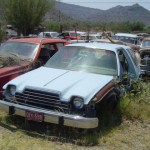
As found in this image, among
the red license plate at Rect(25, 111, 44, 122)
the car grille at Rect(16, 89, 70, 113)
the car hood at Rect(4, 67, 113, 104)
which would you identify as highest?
the car hood at Rect(4, 67, 113, 104)

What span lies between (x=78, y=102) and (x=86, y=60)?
180 cm

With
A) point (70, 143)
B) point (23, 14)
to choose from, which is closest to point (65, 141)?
point (70, 143)

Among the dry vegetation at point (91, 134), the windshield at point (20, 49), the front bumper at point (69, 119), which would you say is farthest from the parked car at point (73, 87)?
the windshield at point (20, 49)

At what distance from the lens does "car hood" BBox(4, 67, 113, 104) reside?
6410 millimetres

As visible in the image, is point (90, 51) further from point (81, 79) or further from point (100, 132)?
point (100, 132)

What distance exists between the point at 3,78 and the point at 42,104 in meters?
2.25

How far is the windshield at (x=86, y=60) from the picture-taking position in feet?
25.3

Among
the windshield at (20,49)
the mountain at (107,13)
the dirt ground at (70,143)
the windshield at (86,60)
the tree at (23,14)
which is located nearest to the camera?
the dirt ground at (70,143)

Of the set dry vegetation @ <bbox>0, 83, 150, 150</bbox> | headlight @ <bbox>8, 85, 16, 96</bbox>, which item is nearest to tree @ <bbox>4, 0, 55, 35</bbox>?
dry vegetation @ <bbox>0, 83, 150, 150</bbox>

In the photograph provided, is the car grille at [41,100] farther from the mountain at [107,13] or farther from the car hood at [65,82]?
the mountain at [107,13]

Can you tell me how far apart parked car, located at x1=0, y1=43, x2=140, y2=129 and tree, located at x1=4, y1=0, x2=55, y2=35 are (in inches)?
1132

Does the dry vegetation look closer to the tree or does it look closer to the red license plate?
the red license plate

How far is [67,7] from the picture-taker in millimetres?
136000

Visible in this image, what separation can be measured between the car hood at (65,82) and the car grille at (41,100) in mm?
84
